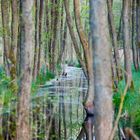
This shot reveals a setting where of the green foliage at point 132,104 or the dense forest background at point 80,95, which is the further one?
the green foliage at point 132,104

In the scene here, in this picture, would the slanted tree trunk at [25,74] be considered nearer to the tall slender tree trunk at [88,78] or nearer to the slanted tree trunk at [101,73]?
the slanted tree trunk at [101,73]

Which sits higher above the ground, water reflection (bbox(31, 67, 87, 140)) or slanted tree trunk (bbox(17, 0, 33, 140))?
slanted tree trunk (bbox(17, 0, 33, 140))

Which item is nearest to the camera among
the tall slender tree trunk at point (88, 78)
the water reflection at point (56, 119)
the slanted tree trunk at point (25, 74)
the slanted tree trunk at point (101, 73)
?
the slanted tree trunk at point (101, 73)

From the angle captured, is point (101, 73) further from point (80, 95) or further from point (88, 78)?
point (80, 95)

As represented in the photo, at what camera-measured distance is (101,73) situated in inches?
97.3

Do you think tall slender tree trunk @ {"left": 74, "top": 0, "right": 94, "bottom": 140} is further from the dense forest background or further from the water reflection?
the water reflection

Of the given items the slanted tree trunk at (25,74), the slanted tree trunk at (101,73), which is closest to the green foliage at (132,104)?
the slanted tree trunk at (25,74)

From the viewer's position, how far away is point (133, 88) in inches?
269

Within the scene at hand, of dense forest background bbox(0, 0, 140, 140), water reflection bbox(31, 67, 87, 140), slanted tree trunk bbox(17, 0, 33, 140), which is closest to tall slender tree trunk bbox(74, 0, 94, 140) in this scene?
dense forest background bbox(0, 0, 140, 140)

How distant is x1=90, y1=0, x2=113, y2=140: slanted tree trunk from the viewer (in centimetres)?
246

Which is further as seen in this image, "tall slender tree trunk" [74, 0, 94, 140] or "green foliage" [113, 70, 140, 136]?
"tall slender tree trunk" [74, 0, 94, 140]

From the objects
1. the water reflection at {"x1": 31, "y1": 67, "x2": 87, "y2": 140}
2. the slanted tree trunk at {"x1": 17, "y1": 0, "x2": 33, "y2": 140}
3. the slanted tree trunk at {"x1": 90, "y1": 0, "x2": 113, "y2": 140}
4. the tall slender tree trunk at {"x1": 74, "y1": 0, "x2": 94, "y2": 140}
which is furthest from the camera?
the tall slender tree trunk at {"x1": 74, "y1": 0, "x2": 94, "y2": 140}

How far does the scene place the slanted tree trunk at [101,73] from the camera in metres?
2.46

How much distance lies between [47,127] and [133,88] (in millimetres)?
2014
